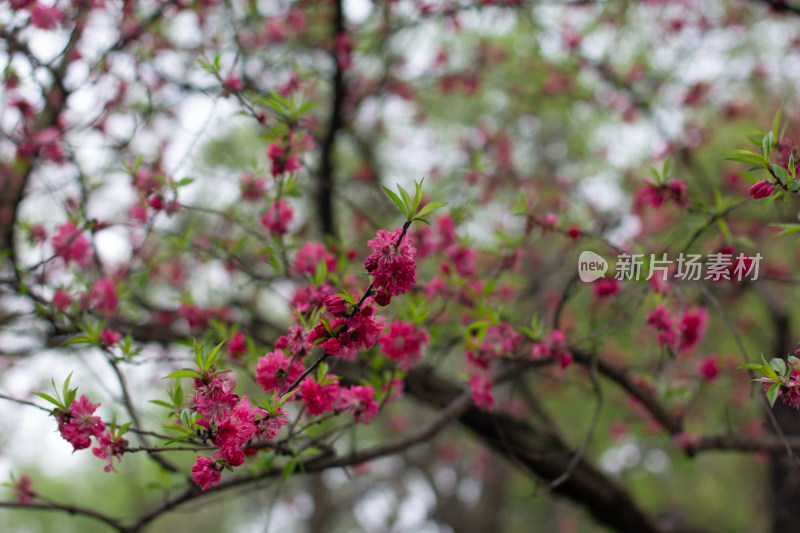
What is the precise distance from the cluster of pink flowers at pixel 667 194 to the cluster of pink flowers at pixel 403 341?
110 cm

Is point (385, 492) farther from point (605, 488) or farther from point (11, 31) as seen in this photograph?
point (11, 31)

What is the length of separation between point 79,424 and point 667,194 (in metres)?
2.25

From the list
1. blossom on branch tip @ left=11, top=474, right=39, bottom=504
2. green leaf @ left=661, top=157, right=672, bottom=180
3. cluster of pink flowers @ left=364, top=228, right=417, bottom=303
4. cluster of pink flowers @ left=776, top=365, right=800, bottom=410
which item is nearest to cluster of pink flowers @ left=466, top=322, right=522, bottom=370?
green leaf @ left=661, top=157, right=672, bottom=180

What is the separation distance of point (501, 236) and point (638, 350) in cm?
400

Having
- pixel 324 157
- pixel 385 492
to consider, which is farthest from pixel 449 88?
pixel 385 492

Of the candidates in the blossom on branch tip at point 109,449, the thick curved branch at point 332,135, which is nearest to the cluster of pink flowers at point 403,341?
the blossom on branch tip at point 109,449

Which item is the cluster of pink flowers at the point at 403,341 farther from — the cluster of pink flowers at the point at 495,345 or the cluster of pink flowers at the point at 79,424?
the cluster of pink flowers at the point at 79,424

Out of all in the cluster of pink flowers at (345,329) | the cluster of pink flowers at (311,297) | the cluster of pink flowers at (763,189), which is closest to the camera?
the cluster of pink flowers at (345,329)

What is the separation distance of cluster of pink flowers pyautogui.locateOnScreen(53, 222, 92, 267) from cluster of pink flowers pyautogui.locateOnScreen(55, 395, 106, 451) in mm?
1385

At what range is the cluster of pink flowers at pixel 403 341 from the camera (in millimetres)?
2084

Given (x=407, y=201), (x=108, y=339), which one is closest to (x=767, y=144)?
(x=407, y=201)

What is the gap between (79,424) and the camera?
1579mm

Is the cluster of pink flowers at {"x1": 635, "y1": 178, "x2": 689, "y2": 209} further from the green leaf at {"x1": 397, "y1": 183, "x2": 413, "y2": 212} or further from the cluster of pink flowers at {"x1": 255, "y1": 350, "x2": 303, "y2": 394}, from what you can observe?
the cluster of pink flowers at {"x1": 255, "y1": 350, "x2": 303, "y2": 394}

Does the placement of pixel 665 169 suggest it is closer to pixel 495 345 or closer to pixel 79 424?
pixel 495 345
